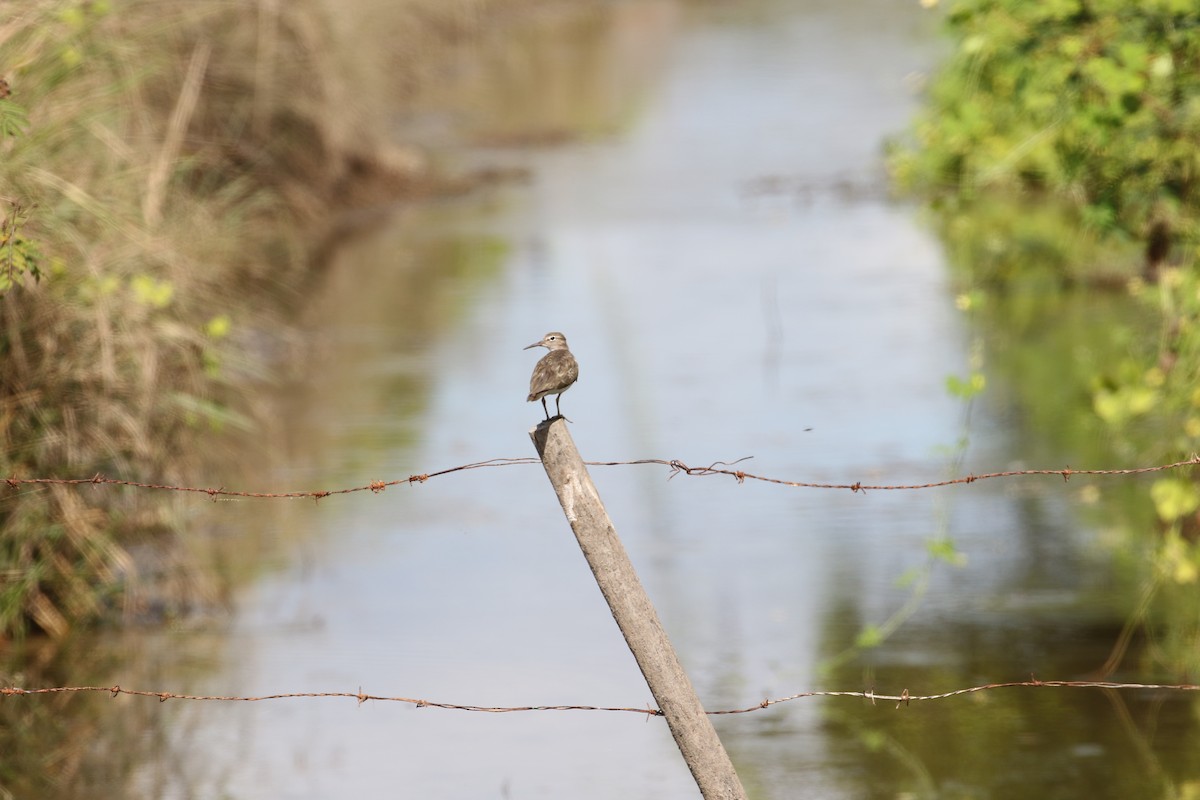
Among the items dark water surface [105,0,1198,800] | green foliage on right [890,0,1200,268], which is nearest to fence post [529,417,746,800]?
dark water surface [105,0,1198,800]

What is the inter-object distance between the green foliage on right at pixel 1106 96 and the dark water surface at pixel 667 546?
48.3 inches

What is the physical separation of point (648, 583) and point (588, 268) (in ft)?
26.4

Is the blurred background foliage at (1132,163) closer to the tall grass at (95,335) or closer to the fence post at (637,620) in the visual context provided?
the fence post at (637,620)

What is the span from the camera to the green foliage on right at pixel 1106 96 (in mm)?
7062

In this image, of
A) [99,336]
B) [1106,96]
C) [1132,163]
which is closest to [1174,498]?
[1132,163]

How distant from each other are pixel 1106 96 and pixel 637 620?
155 inches

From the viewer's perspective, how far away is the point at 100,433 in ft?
25.9

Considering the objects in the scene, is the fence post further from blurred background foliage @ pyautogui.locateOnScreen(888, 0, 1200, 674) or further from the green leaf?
the green leaf

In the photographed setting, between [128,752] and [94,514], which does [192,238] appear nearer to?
[94,514]

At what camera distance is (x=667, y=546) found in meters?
9.29

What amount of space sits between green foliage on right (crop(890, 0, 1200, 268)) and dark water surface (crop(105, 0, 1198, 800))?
1.23 metres

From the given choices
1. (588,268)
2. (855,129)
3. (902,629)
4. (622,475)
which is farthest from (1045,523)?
(855,129)

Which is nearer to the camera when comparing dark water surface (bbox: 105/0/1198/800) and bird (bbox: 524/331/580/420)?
bird (bbox: 524/331/580/420)

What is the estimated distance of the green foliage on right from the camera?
706 centimetres
